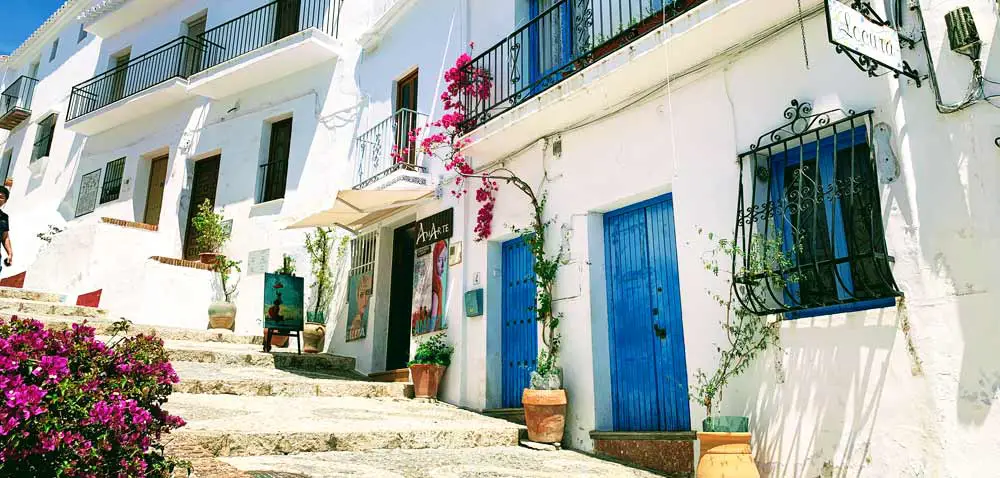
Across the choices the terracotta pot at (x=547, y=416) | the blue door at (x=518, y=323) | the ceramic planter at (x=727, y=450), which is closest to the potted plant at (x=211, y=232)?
the blue door at (x=518, y=323)

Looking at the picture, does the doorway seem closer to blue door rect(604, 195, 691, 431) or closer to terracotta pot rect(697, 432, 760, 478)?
blue door rect(604, 195, 691, 431)

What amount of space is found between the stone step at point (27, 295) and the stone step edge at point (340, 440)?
7681 millimetres

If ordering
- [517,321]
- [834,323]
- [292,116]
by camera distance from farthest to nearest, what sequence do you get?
[292,116] < [517,321] < [834,323]

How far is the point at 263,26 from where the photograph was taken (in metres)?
14.1

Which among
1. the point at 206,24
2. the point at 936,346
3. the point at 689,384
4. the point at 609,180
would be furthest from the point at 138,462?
the point at 206,24

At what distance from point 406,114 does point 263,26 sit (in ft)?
18.7

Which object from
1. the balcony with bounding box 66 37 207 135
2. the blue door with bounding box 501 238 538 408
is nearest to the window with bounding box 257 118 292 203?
the balcony with bounding box 66 37 207 135

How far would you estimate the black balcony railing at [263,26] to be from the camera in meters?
13.4

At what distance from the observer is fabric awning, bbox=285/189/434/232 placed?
8781 millimetres

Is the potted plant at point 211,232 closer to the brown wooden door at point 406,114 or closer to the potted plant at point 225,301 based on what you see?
the potted plant at point 225,301

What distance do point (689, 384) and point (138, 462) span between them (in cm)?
405

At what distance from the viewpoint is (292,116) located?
13.0m

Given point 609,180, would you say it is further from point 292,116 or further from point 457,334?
point 292,116

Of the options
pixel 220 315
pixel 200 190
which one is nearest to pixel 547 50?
pixel 220 315
